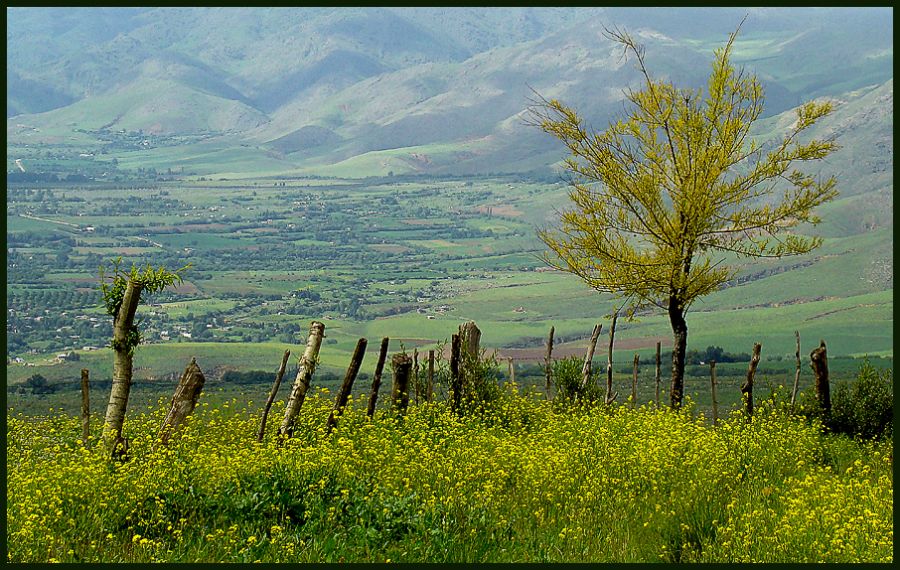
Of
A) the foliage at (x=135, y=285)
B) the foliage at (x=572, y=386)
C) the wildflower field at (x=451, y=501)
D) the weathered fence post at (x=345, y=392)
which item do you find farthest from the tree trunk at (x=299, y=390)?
the foliage at (x=572, y=386)

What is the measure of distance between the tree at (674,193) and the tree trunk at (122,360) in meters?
9.16

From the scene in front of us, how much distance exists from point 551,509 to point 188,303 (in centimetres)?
17362

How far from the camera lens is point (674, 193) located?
2272 cm

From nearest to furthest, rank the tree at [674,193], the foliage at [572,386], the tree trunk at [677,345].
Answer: the tree at [674,193] → the tree trunk at [677,345] → the foliage at [572,386]

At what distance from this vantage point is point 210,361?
122m

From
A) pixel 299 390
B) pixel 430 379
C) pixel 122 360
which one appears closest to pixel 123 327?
pixel 122 360

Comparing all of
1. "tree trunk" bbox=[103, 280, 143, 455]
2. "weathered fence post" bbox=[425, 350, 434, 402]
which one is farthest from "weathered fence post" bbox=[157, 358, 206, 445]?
"weathered fence post" bbox=[425, 350, 434, 402]

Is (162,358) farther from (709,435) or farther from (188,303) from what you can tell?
(709,435)

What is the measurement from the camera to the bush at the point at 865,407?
63.7ft

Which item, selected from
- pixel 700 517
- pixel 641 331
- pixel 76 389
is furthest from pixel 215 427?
pixel 641 331

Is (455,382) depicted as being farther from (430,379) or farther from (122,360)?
(122,360)

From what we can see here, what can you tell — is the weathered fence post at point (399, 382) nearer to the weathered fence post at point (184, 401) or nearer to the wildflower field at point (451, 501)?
the wildflower field at point (451, 501)

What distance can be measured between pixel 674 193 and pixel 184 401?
11137mm

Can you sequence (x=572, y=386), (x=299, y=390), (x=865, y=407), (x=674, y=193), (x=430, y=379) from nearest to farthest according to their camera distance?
(x=299, y=390) → (x=865, y=407) → (x=430, y=379) → (x=674, y=193) → (x=572, y=386)
